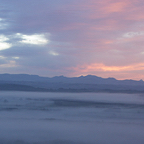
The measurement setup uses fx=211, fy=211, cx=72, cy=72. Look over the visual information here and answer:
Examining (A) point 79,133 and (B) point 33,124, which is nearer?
(A) point 79,133

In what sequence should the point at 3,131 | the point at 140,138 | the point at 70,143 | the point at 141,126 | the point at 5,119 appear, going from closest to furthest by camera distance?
the point at 70,143, the point at 140,138, the point at 3,131, the point at 141,126, the point at 5,119

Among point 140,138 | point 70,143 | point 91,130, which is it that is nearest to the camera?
point 70,143

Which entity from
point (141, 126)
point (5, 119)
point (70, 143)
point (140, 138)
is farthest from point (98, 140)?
point (5, 119)

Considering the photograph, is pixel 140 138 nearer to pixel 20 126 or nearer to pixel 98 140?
pixel 98 140

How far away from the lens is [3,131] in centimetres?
826

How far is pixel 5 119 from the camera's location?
34.7 ft

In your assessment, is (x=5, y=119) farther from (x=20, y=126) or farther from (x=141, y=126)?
(x=141, y=126)

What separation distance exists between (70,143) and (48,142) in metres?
0.76

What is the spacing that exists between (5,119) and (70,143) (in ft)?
15.7

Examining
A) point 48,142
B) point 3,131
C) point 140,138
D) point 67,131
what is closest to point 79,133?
point 67,131

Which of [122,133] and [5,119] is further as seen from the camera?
[5,119]

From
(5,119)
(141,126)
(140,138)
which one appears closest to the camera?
(140,138)

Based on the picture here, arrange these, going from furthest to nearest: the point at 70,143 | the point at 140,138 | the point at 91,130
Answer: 1. the point at 91,130
2. the point at 140,138
3. the point at 70,143

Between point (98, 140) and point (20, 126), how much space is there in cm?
362
